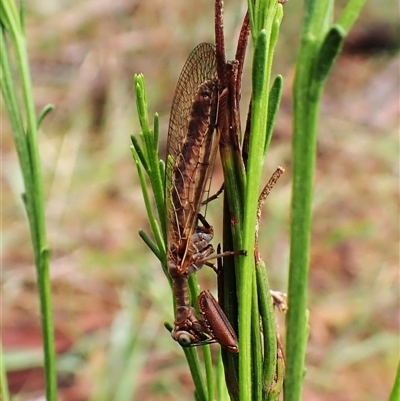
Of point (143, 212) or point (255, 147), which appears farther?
point (143, 212)

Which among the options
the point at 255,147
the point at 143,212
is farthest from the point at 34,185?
the point at 143,212

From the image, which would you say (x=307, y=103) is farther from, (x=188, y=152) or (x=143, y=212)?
(x=143, y=212)

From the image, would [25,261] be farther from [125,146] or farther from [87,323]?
[125,146]

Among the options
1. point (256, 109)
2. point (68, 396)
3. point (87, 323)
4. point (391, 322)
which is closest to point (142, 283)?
point (87, 323)

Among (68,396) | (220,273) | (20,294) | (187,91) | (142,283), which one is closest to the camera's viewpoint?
(220,273)

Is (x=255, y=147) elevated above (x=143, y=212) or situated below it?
below

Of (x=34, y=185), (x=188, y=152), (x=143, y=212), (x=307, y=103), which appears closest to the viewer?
(x=307, y=103)

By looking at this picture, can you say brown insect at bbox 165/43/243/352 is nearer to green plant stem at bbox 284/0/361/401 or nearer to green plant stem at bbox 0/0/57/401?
green plant stem at bbox 0/0/57/401

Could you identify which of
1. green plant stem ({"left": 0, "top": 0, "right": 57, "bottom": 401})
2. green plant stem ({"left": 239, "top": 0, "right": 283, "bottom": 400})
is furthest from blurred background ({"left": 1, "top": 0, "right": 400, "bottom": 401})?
green plant stem ({"left": 239, "top": 0, "right": 283, "bottom": 400})
